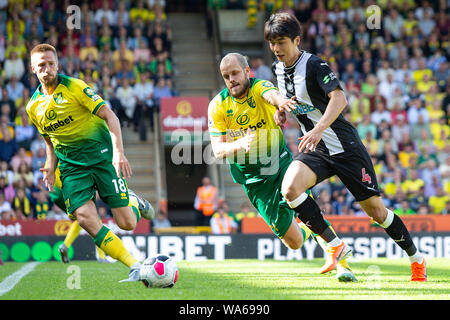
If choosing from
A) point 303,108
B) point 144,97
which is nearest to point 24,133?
point 144,97

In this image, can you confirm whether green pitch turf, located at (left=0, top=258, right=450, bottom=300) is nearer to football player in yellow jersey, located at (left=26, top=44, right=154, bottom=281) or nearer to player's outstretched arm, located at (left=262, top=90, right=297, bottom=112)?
football player in yellow jersey, located at (left=26, top=44, right=154, bottom=281)

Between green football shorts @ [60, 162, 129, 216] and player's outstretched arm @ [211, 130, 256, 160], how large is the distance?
112cm

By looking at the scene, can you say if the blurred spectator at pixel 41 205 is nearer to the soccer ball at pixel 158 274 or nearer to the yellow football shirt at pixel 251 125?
the yellow football shirt at pixel 251 125

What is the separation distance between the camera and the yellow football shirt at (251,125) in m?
6.93

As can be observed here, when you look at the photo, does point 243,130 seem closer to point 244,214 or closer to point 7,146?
point 244,214

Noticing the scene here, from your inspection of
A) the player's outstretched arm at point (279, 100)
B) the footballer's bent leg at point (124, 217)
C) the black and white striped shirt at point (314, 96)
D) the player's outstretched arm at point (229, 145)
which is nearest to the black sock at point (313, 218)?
the black and white striped shirt at point (314, 96)

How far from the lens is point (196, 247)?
479 inches

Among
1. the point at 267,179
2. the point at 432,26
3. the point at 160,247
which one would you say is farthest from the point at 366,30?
the point at 267,179

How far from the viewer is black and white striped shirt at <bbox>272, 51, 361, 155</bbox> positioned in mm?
6359

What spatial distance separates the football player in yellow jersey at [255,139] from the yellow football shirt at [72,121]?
1188mm

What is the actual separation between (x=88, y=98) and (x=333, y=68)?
470 inches

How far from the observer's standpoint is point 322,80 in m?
6.27

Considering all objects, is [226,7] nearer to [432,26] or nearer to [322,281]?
[432,26]

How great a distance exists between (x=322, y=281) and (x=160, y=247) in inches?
223
